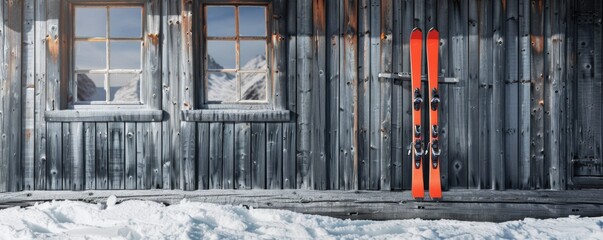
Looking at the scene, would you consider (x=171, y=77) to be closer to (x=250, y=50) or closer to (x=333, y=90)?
(x=250, y=50)

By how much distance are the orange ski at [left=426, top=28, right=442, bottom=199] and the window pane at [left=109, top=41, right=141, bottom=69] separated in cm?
296

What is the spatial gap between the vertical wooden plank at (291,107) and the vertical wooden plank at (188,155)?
36.0 inches

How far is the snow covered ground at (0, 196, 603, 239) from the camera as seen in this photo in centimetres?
372

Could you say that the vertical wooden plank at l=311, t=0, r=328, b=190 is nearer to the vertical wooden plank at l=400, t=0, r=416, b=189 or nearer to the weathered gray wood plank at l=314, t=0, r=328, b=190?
the weathered gray wood plank at l=314, t=0, r=328, b=190

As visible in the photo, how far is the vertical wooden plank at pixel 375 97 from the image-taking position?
4.53 m

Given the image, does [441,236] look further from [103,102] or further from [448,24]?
[103,102]

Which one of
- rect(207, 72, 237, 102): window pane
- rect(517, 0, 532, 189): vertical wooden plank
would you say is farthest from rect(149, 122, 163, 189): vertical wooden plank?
rect(517, 0, 532, 189): vertical wooden plank

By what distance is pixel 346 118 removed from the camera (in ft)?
15.0

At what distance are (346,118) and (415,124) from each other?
27.1 inches

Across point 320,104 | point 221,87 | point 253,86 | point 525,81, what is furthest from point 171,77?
point 525,81

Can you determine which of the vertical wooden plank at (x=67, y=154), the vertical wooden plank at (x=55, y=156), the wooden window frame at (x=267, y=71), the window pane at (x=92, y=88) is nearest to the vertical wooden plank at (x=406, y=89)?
the wooden window frame at (x=267, y=71)

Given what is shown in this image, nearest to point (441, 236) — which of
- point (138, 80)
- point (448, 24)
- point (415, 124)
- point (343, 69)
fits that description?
point (415, 124)

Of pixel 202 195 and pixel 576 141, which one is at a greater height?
pixel 576 141

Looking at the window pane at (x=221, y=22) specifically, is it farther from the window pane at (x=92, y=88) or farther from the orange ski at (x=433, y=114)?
the orange ski at (x=433, y=114)
